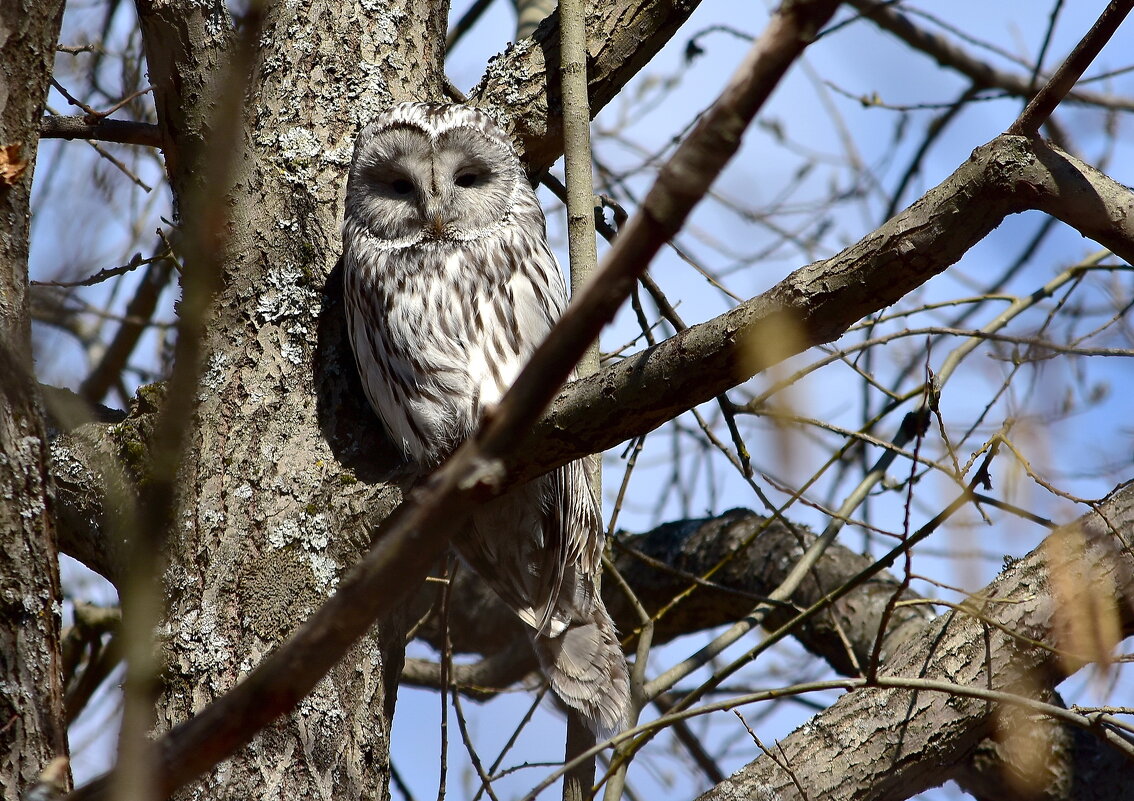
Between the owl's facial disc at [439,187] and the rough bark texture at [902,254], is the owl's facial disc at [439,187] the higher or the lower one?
the higher one

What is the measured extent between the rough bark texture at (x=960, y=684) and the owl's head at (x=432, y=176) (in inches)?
70.5

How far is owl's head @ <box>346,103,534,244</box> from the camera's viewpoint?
3143 millimetres

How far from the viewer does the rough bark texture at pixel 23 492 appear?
155cm

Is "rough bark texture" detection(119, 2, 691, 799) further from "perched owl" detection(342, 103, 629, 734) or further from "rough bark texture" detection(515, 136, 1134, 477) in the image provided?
"rough bark texture" detection(515, 136, 1134, 477)

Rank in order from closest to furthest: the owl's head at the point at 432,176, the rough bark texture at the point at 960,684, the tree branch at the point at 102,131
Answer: the rough bark texture at the point at 960,684, the tree branch at the point at 102,131, the owl's head at the point at 432,176

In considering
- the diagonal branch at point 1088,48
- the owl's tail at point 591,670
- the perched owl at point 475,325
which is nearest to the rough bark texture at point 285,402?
the perched owl at point 475,325

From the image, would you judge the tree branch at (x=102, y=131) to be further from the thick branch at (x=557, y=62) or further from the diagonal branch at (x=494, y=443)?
the diagonal branch at (x=494, y=443)

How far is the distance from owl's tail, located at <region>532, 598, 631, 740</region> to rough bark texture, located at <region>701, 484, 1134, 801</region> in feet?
2.23

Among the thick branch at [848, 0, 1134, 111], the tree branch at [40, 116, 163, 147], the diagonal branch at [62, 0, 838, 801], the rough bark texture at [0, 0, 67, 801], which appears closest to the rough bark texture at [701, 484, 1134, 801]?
the rough bark texture at [0, 0, 67, 801]

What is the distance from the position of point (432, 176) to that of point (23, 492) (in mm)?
2075

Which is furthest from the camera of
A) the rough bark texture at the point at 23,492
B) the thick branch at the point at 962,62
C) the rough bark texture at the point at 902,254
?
the thick branch at the point at 962,62

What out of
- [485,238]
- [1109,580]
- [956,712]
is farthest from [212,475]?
[1109,580]

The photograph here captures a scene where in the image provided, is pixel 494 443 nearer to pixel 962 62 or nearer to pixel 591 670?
pixel 591 670

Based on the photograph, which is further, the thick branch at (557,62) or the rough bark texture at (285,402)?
the thick branch at (557,62)
